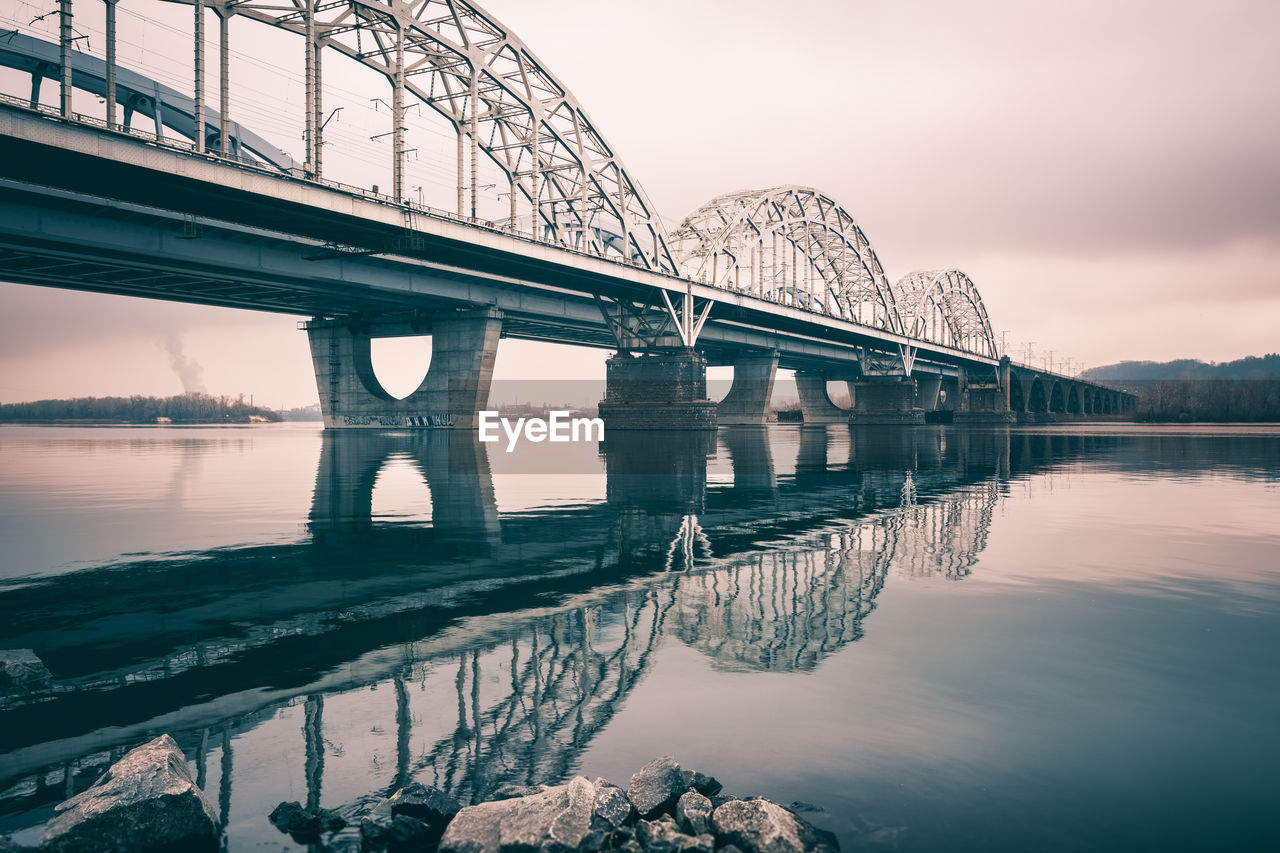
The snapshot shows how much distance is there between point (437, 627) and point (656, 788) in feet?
16.1

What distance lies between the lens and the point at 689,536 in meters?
17.0

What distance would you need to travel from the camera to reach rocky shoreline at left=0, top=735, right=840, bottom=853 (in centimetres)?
512

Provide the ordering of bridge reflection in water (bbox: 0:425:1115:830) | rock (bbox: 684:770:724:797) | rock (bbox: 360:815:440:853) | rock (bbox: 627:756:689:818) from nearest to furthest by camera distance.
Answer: rock (bbox: 360:815:440:853) < rock (bbox: 627:756:689:818) < rock (bbox: 684:770:724:797) < bridge reflection in water (bbox: 0:425:1115:830)

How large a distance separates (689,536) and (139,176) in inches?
1252

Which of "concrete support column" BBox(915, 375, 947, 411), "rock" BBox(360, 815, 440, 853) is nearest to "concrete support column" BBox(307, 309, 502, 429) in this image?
"rock" BBox(360, 815, 440, 853)

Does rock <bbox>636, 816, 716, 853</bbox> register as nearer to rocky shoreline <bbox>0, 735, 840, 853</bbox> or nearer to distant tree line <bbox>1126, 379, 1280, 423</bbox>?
Answer: rocky shoreline <bbox>0, 735, 840, 853</bbox>

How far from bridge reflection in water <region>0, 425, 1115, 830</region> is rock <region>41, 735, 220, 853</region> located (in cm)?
33

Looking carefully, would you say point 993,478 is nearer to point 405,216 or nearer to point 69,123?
point 405,216

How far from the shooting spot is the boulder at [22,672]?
7895 mm

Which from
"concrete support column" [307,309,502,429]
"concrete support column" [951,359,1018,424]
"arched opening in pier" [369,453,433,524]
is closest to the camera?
"arched opening in pier" [369,453,433,524]

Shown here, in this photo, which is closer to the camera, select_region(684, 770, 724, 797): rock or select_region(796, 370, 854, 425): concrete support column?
select_region(684, 770, 724, 797): rock

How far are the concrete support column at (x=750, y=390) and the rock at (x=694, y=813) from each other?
11258 centimetres

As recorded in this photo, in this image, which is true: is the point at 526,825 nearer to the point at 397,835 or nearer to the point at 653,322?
the point at 397,835

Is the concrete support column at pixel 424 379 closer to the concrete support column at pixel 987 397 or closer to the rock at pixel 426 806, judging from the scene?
the rock at pixel 426 806
